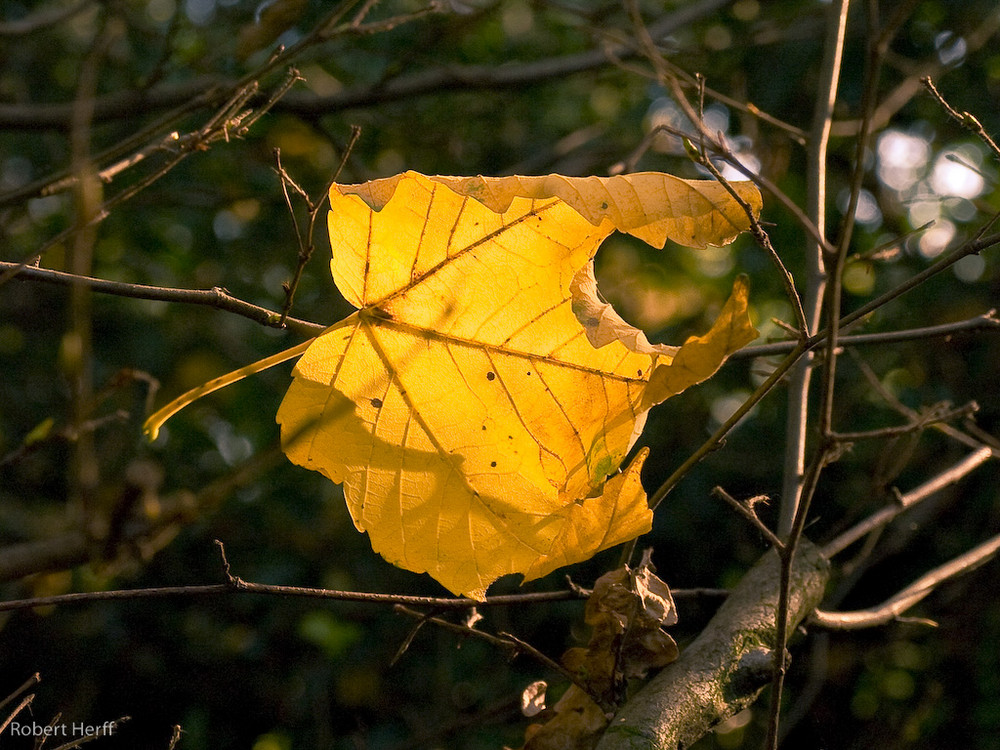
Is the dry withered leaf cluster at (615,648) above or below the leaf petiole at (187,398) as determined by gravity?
below

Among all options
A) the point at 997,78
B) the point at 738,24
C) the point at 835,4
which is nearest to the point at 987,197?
the point at 997,78

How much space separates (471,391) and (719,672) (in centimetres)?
38

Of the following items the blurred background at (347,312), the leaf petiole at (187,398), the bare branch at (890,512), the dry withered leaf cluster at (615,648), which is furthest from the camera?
the blurred background at (347,312)

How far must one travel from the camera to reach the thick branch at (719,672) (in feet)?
2.37

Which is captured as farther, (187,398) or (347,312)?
(347,312)

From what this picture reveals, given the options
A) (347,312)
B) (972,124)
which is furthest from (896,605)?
(347,312)

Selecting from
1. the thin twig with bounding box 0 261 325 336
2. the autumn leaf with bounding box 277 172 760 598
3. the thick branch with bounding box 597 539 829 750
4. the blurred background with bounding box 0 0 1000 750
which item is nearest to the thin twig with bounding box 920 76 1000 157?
the autumn leaf with bounding box 277 172 760 598

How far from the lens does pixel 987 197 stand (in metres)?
2.37

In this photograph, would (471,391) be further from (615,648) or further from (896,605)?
(896,605)

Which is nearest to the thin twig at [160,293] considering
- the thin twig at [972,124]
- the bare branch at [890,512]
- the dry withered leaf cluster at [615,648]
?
the dry withered leaf cluster at [615,648]

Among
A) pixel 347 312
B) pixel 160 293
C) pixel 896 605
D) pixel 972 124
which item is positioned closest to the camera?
pixel 160 293

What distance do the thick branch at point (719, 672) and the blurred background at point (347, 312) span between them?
0.77 m

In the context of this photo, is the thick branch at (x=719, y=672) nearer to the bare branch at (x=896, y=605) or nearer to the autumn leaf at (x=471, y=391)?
the bare branch at (x=896, y=605)

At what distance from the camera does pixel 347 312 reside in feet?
7.11
